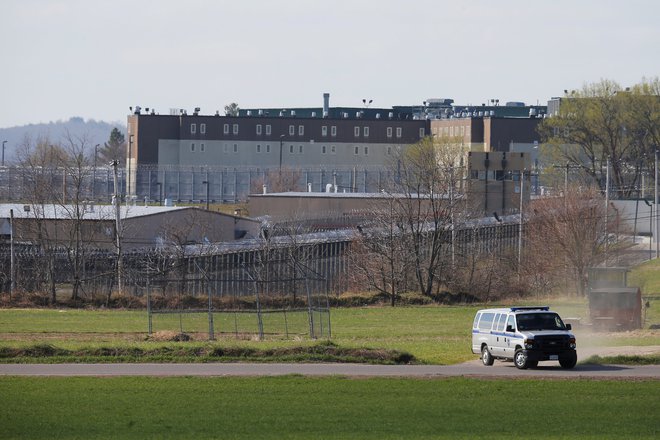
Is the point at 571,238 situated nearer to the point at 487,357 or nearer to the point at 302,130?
the point at 487,357

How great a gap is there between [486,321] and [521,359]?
8.36ft

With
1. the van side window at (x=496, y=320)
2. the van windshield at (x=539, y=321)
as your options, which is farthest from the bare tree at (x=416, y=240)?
the van windshield at (x=539, y=321)

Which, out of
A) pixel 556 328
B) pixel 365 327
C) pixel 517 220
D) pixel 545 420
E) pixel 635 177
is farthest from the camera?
pixel 635 177

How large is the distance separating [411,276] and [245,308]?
17295 millimetres

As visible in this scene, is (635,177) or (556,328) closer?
(556,328)

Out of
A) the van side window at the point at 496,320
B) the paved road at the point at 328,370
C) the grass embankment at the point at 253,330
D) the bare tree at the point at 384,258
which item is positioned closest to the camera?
the paved road at the point at 328,370

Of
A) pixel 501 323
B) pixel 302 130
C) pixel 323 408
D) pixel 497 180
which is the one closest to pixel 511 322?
pixel 501 323

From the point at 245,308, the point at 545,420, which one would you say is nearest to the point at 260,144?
the point at 245,308

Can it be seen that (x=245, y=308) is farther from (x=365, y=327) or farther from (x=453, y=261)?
(x=453, y=261)

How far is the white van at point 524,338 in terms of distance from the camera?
3306 centimetres

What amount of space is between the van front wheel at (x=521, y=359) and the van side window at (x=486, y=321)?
1.84 meters

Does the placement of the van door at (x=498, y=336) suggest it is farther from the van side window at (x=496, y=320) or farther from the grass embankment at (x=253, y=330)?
the grass embankment at (x=253, y=330)

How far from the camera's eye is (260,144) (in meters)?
145

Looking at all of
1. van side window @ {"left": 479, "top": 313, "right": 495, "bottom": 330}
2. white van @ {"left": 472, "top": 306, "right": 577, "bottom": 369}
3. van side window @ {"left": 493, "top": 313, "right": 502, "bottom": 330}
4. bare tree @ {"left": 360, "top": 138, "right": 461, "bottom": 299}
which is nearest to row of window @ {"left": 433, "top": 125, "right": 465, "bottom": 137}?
bare tree @ {"left": 360, "top": 138, "right": 461, "bottom": 299}
